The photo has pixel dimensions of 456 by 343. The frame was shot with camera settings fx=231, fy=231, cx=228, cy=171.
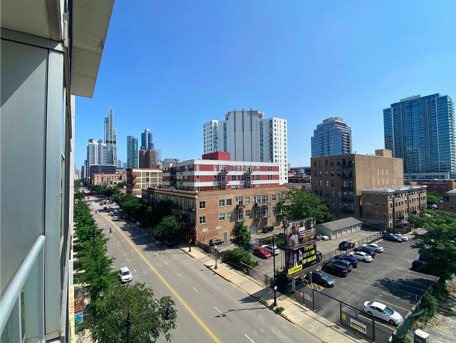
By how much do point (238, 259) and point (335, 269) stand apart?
449 inches

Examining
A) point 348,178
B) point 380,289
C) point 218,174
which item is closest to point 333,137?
point 348,178

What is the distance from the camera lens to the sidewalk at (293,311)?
53.7 feet

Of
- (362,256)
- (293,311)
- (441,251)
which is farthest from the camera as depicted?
(362,256)

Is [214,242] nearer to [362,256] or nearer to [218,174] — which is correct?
[218,174]

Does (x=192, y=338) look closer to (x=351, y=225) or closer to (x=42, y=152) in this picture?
(x=42, y=152)

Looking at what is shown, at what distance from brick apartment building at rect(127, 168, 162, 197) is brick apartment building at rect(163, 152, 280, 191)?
95.8ft

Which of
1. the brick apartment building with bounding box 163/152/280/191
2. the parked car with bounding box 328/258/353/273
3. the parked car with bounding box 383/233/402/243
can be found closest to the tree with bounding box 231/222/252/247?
the parked car with bounding box 328/258/353/273

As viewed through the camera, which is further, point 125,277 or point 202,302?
point 125,277

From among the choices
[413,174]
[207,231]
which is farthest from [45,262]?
[413,174]

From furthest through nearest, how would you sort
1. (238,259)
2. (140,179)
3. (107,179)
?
(107,179)
(140,179)
(238,259)

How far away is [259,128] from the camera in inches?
4407

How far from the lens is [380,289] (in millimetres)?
23688

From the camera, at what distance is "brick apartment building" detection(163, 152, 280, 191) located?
139ft

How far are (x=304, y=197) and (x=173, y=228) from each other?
2407 centimetres
